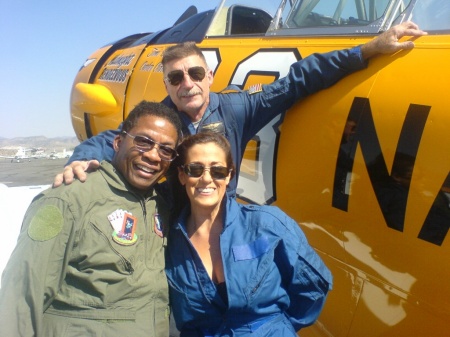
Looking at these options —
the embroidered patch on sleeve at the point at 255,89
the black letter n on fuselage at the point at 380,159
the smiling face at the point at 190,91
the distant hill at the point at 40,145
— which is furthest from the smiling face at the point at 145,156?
the distant hill at the point at 40,145

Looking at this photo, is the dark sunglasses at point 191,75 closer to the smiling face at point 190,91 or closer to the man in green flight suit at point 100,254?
the smiling face at point 190,91

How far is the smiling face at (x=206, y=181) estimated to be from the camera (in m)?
1.97

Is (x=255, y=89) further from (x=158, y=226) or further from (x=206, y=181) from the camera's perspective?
(x=158, y=226)

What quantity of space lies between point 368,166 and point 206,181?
2.44ft

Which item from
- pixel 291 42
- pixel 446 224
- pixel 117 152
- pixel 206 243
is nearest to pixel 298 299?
pixel 206 243

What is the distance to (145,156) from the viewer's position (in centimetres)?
202

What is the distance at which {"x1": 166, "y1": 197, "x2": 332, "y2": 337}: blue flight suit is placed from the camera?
71.5 inches

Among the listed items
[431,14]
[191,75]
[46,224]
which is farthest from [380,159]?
[46,224]

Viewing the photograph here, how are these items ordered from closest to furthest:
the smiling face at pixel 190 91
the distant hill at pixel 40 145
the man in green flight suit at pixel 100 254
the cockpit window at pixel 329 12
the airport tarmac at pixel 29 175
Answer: the man in green flight suit at pixel 100 254
the smiling face at pixel 190 91
the cockpit window at pixel 329 12
the airport tarmac at pixel 29 175
the distant hill at pixel 40 145

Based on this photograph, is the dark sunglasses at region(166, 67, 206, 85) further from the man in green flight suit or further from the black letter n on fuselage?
the black letter n on fuselage

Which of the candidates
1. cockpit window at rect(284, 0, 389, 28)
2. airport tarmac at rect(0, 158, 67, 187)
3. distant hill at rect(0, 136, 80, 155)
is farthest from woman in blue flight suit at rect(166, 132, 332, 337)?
distant hill at rect(0, 136, 80, 155)

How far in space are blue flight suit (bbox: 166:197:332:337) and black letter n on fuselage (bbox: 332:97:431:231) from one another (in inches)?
14.8

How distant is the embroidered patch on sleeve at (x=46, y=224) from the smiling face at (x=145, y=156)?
39cm

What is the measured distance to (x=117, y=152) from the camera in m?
2.13
